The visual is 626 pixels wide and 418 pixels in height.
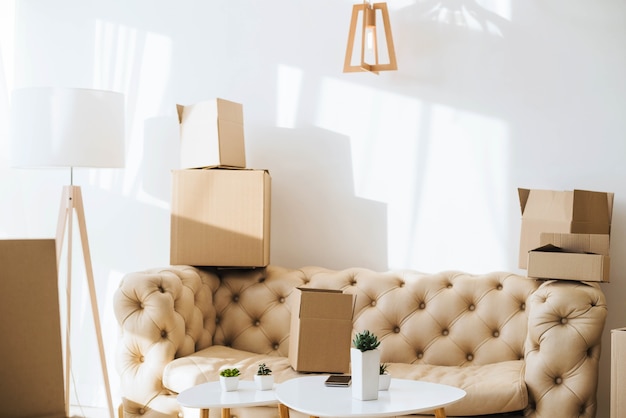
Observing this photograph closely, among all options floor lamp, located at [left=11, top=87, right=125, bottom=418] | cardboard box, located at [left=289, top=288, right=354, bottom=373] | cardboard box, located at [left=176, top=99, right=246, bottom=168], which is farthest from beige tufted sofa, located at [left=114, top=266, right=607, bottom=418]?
floor lamp, located at [left=11, top=87, right=125, bottom=418]

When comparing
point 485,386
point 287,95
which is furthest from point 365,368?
point 287,95

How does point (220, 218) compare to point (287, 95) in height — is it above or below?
below

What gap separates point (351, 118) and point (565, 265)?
4.16 feet

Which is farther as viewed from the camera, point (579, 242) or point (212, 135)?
point (212, 135)

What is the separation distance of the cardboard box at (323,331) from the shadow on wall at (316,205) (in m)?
0.73

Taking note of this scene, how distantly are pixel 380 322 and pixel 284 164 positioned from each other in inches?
37.1

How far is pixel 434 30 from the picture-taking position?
3.65 meters

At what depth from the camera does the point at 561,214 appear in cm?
322

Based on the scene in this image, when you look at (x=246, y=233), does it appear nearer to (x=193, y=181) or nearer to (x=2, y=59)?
(x=193, y=181)

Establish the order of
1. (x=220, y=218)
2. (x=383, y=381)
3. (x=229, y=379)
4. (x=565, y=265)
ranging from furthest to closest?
1. (x=220, y=218)
2. (x=565, y=265)
3. (x=229, y=379)
4. (x=383, y=381)

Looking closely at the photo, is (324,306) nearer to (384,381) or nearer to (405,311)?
(405,311)

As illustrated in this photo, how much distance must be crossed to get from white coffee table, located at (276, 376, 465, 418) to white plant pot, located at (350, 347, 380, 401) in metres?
0.02

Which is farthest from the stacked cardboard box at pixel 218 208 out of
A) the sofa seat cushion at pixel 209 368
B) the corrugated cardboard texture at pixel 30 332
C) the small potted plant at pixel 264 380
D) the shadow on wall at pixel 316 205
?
the corrugated cardboard texture at pixel 30 332

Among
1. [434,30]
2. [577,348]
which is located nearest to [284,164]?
[434,30]
